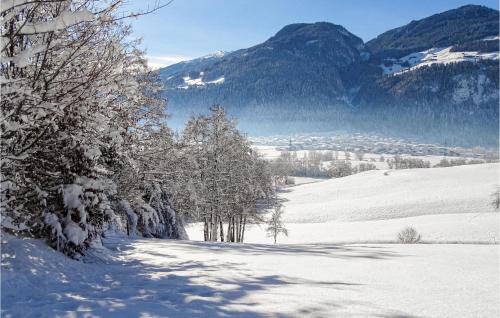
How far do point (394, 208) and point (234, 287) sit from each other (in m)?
53.1

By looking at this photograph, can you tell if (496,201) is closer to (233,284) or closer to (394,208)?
(394,208)

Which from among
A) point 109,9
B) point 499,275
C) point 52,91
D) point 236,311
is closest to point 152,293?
point 236,311

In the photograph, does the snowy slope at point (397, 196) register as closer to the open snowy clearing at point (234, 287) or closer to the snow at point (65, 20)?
the open snowy clearing at point (234, 287)

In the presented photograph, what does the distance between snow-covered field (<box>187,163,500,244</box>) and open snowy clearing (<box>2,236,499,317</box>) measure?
102ft

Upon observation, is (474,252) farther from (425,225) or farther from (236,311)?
(425,225)

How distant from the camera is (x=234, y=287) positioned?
557 centimetres

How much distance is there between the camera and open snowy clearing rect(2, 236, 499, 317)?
4445 millimetres

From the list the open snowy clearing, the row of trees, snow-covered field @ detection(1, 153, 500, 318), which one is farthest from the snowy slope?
the open snowy clearing

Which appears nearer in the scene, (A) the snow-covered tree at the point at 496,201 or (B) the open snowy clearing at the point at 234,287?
(B) the open snowy clearing at the point at 234,287

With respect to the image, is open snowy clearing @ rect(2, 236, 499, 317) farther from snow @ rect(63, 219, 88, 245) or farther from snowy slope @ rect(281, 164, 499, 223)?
snowy slope @ rect(281, 164, 499, 223)

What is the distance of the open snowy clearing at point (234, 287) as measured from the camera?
445cm

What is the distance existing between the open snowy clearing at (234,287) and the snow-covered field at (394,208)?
1220 inches

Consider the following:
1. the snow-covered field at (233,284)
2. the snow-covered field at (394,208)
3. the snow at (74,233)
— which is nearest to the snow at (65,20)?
the snow-covered field at (233,284)

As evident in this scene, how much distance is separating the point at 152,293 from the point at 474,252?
980 centimetres
